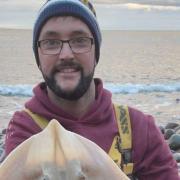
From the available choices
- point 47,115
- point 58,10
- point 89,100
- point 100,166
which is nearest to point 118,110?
point 89,100

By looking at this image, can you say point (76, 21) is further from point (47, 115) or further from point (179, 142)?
point (179, 142)

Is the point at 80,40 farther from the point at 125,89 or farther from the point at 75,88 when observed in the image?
the point at 125,89

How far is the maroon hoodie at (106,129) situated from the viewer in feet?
11.6

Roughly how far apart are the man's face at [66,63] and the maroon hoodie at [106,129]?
0.51ft

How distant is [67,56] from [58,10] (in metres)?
0.34

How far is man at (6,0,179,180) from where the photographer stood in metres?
3.51

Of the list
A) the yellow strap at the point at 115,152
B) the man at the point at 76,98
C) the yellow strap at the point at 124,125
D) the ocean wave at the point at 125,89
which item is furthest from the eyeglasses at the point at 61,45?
the ocean wave at the point at 125,89

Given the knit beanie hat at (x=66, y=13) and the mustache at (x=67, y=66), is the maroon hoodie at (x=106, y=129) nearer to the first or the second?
the mustache at (x=67, y=66)

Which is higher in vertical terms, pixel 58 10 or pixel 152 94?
pixel 58 10

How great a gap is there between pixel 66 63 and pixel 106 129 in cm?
53

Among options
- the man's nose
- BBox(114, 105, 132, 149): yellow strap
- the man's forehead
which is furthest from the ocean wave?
the man's nose

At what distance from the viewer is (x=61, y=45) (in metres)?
3.50

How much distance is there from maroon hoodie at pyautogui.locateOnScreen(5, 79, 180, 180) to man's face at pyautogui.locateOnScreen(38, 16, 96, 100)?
0.15 metres

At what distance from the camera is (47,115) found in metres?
3.53
